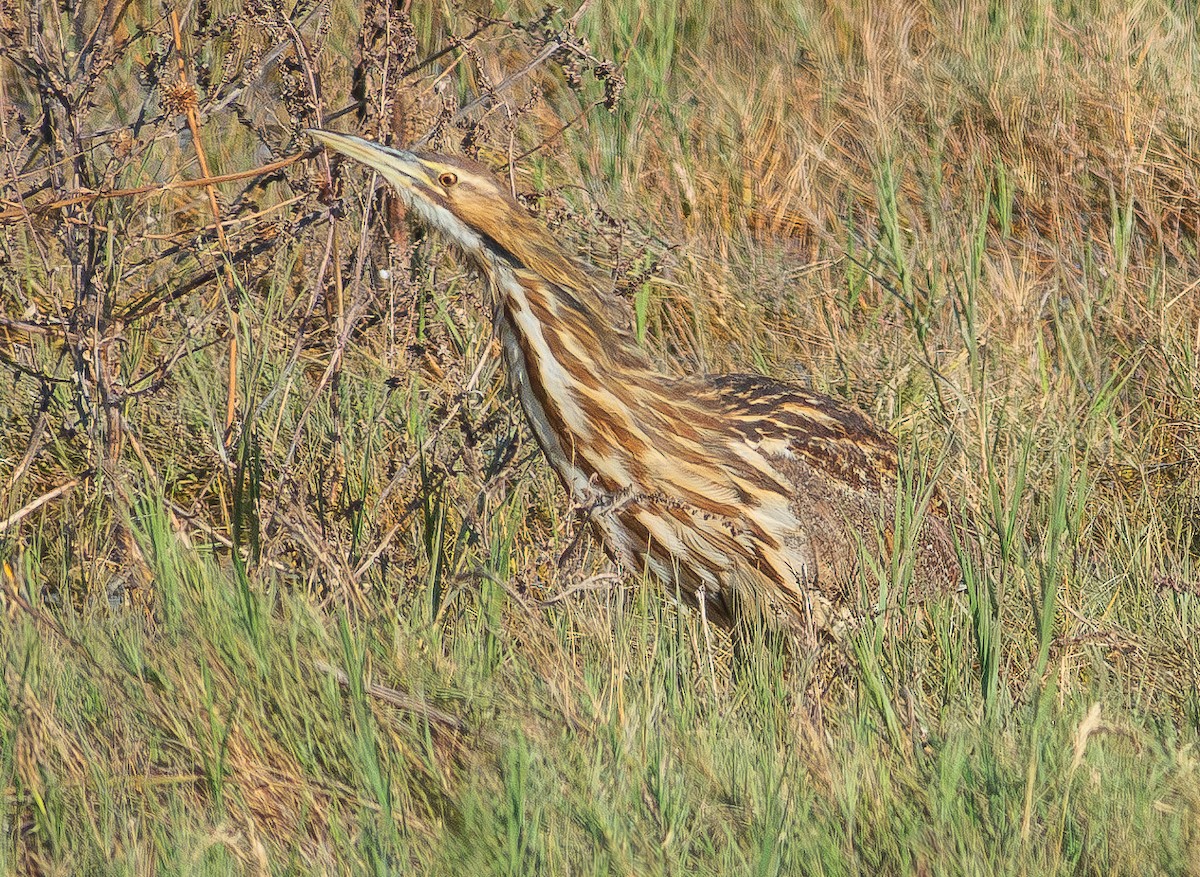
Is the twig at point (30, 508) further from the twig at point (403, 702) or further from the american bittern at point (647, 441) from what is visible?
the twig at point (403, 702)

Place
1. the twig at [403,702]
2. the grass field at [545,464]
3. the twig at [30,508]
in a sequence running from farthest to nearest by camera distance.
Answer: the twig at [30,508], the twig at [403,702], the grass field at [545,464]

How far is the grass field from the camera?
2.25 metres

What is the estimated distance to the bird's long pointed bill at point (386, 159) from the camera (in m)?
3.08

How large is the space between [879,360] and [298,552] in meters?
1.60

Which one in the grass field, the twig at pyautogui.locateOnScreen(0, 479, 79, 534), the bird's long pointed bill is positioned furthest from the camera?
the twig at pyautogui.locateOnScreen(0, 479, 79, 534)

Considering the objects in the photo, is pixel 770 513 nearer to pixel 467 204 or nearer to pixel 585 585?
pixel 585 585

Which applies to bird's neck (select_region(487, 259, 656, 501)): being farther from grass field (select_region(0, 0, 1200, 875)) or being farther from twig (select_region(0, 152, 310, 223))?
twig (select_region(0, 152, 310, 223))

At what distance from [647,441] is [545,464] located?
2.30 feet

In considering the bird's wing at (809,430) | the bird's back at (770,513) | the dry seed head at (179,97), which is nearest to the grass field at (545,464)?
the dry seed head at (179,97)

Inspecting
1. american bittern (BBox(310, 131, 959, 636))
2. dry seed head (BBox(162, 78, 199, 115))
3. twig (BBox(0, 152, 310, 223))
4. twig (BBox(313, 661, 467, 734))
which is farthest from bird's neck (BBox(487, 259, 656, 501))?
twig (BBox(313, 661, 467, 734))

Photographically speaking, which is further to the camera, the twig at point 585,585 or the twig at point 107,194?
the twig at point 107,194

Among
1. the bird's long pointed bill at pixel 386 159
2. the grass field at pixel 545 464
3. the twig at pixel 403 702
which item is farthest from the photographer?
the bird's long pointed bill at pixel 386 159

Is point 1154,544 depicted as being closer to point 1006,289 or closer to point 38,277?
point 1006,289

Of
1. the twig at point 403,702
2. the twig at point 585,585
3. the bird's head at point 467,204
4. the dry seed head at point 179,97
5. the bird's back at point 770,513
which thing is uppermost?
the dry seed head at point 179,97
